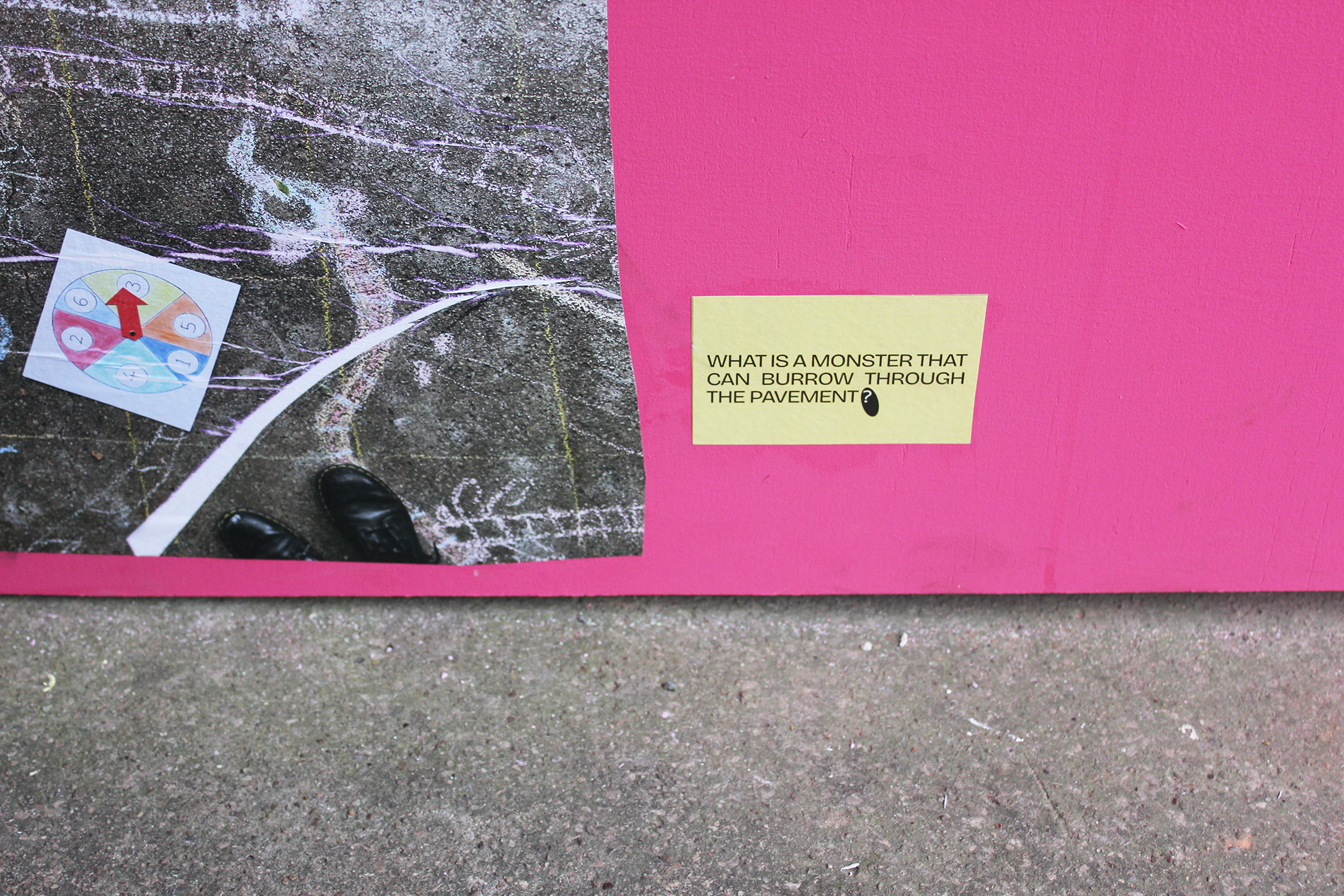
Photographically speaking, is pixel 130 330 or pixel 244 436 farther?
pixel 244 436

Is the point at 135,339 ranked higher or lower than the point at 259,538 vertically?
higher

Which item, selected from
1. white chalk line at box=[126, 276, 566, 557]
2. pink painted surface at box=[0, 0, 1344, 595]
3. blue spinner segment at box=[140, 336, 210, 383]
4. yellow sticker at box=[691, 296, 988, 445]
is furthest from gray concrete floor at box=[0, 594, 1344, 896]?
blue spinner segment at box=[140, 336, 210, 383]

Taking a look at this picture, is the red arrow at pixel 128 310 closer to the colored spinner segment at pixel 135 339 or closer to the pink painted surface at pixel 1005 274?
the colored spinner segment at pixel 135 339

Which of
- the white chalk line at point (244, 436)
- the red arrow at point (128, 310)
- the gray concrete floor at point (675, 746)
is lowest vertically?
the gray concrete floor at point (675, 746)

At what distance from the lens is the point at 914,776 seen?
161cm

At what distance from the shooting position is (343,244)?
1.54 meters

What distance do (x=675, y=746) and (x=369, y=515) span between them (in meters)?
0.92

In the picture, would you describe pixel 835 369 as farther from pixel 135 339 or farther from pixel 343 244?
pixel 135 339

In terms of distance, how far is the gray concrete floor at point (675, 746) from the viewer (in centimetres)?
148

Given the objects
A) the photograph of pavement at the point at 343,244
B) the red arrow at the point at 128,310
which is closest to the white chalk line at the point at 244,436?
the photograph of pavement at the point at 343,244

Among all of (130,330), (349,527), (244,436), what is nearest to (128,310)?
(130,330)

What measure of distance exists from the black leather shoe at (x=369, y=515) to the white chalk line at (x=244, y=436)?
0.19 meters

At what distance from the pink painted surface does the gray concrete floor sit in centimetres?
11

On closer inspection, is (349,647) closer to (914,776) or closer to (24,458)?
(24,458)
